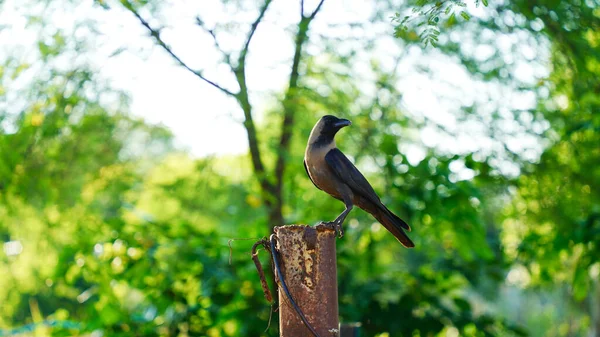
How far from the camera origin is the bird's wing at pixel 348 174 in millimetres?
3861

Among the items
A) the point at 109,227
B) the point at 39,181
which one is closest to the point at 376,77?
the point at 109,227

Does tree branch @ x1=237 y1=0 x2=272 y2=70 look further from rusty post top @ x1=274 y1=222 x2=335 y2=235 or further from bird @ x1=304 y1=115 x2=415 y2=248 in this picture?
rusty post top @ x1=274 y1=222 x2=335 y2=235

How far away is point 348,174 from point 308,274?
43.0 inches

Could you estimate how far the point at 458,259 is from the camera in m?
8.10

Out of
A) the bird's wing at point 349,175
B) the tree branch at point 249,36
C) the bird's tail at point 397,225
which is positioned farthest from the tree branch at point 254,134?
the bird's tail at point 397,225

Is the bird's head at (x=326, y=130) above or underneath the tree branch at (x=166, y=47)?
above

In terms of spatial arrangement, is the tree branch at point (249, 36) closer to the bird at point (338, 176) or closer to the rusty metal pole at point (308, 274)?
the bird at point (338, 176)

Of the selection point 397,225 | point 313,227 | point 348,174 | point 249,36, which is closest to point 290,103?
point 249,36

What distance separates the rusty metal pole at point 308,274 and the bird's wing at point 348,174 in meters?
0.99

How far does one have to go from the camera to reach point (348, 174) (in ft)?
12.7

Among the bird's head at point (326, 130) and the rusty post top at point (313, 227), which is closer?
the rusty post top at point (313, 227)

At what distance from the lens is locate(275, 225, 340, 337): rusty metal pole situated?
288 cm

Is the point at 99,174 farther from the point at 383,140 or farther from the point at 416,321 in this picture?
the point at 416,321

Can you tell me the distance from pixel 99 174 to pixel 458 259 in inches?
171
